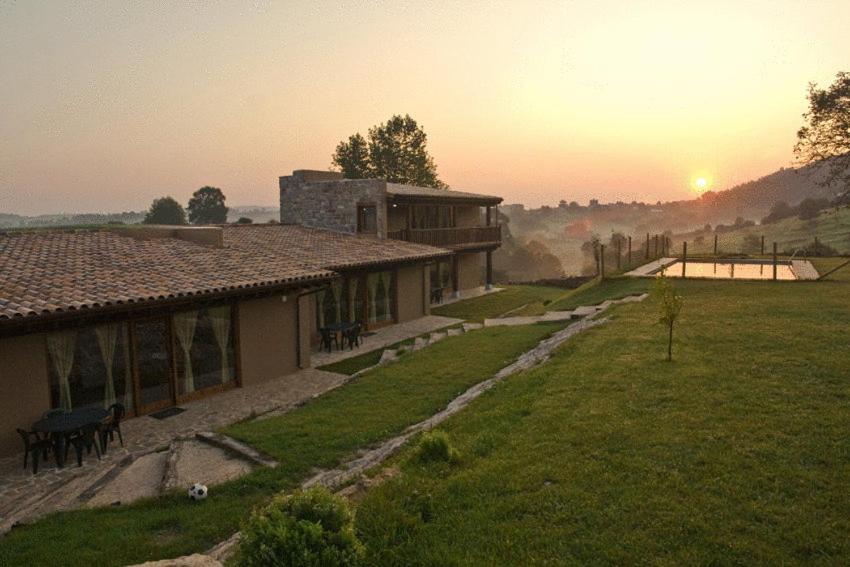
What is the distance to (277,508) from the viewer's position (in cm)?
522

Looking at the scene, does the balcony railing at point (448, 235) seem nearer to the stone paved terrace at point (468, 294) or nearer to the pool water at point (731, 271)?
the stone paved terrace at point (468, 294)

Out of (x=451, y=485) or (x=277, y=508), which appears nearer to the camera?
(x=277, y=508)

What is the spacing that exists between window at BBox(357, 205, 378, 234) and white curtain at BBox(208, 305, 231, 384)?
1474 centimetres

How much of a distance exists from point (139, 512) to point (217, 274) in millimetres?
8990

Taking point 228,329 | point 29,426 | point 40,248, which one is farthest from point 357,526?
point 40,248

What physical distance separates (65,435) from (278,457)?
14.7ft

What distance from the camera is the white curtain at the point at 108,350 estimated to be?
13.2 meters

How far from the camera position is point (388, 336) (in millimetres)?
24016

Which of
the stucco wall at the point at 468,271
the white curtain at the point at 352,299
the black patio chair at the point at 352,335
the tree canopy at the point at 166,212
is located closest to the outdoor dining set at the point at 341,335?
the black patio chair at the point at 352,335

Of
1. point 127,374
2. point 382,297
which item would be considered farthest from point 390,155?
point 127,374

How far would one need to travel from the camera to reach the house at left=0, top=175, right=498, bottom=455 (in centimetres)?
1180

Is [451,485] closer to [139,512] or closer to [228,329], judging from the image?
[139,512]

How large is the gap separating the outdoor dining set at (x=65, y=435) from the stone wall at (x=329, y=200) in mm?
19522

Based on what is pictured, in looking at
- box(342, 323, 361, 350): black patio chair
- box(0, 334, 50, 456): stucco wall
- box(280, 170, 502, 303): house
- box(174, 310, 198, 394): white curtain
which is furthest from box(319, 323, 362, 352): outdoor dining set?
box(0, 334, 50, 456): stucco wall
